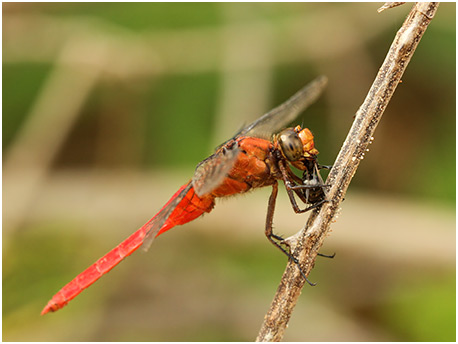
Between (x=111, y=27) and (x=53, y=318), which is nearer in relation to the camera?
(x=53, y=318)

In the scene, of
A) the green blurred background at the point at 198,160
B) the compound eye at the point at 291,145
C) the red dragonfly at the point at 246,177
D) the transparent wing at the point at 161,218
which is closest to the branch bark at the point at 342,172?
the red dragonfly at the point at 246,177

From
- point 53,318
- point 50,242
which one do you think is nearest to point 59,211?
point 50,242

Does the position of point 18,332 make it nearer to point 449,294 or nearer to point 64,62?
point 64,62

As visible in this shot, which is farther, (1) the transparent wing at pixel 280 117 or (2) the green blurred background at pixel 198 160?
(2) the green blurred background at pixel 198 160

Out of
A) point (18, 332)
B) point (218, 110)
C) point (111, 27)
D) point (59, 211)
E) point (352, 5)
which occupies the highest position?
point (111, 27)

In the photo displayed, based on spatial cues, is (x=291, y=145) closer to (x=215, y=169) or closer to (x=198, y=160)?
(x=215, y=169)

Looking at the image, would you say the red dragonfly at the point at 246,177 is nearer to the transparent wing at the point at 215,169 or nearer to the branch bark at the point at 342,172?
the transparent wing at the point at 215,169

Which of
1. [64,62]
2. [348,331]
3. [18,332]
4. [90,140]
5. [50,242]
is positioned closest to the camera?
[18,332]
